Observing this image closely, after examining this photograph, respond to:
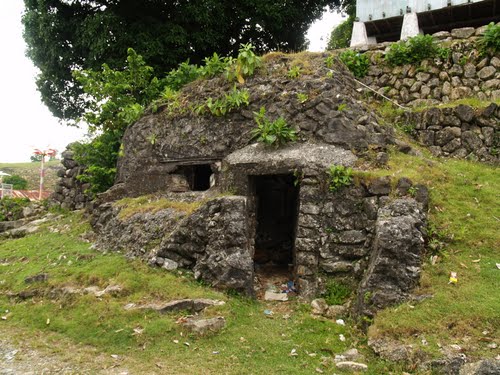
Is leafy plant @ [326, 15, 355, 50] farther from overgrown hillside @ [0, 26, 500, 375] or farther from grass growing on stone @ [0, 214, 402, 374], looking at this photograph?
grass growing on stone @ [0, 214, 402, 374]

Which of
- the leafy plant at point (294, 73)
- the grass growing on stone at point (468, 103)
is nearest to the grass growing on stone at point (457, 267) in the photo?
the grass growing on stone at point (468, 103)

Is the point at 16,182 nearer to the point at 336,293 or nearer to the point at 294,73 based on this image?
the point at 294,73

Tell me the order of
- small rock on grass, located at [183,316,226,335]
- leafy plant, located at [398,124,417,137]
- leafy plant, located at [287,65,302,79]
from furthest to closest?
1. leafy plant, located at [398,124,417,137]
2. leafy plant, located at [287,65,302,79]
3. small rock on grass, located at [183,316,226,335]

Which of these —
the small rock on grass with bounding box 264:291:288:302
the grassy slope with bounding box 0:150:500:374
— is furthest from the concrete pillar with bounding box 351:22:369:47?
the small rock on grass with bounding box 264:291:288:302

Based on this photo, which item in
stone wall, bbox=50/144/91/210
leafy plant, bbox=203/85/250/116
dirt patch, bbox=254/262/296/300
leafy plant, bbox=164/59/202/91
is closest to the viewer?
dirt patch, bbox=254/262/296/300

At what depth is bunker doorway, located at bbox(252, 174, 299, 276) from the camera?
9.71 m

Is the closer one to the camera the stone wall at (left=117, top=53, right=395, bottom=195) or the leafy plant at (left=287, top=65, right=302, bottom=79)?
the stone wall at (left=117, top=53, right=395, bottom=195)

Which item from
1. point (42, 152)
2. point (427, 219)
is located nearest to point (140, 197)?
point (427, 219)

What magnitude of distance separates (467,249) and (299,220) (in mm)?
2746

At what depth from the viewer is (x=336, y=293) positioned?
7.19 meters

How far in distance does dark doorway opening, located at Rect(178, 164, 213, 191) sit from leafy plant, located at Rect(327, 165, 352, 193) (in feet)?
11.5

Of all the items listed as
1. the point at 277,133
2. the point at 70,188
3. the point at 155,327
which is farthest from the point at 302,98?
the point at 70,188

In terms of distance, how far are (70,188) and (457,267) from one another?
13.1 m

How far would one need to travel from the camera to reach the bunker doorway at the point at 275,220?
31.9ft
